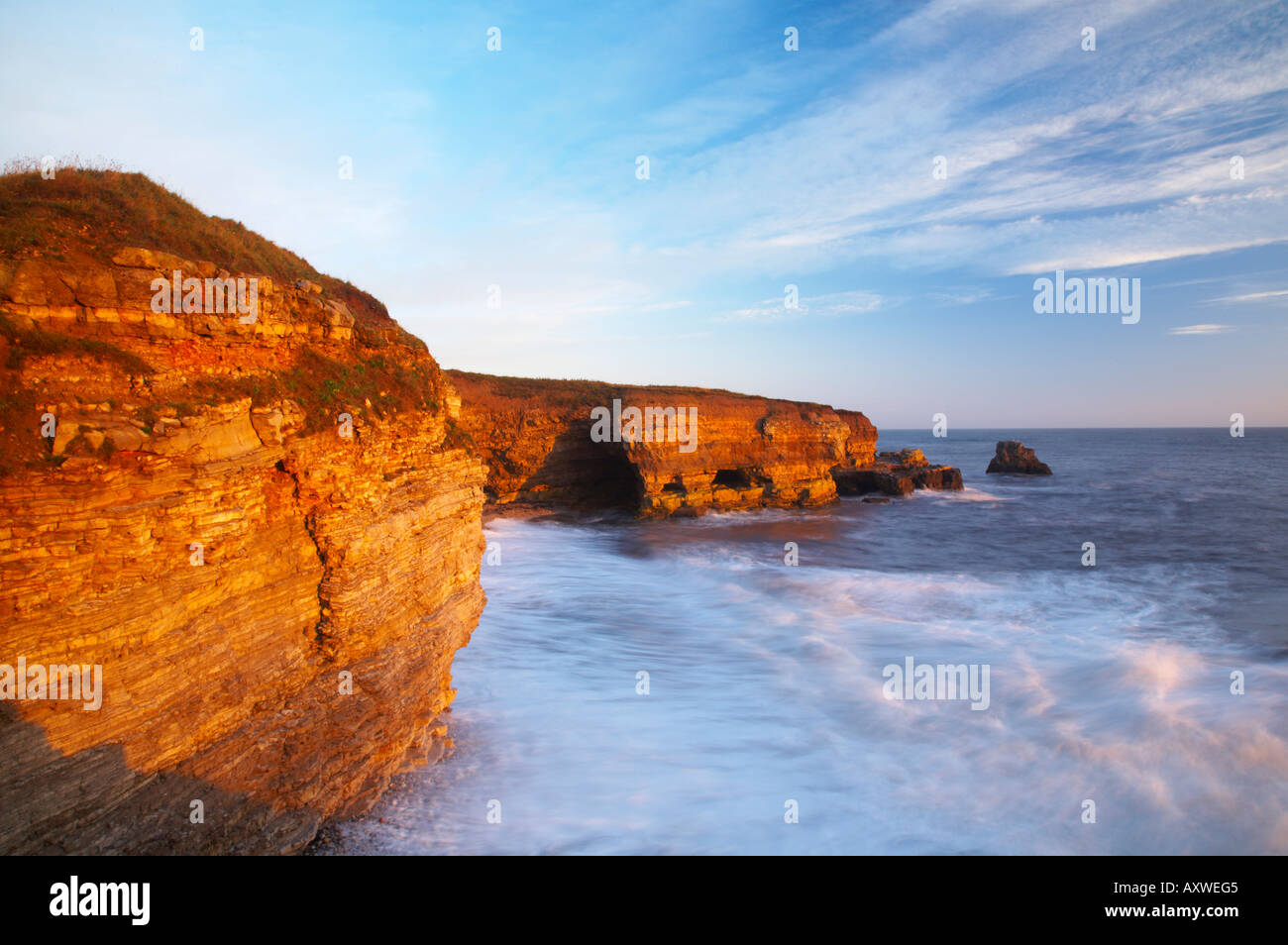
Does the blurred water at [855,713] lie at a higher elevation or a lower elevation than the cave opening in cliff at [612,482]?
lower

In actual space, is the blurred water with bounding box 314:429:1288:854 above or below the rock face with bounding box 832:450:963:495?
below

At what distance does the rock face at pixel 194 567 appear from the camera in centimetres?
377

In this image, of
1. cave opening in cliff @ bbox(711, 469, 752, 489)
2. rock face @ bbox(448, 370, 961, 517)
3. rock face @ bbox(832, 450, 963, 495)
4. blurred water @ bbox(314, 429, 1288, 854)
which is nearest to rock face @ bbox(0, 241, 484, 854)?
blurred water @ bbox(314, 429, 1288, 854)

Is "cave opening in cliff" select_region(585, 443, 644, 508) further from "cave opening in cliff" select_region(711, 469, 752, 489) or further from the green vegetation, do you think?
the green vegetation

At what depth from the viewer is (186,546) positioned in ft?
14.9

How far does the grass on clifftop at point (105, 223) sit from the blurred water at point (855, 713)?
5.29m

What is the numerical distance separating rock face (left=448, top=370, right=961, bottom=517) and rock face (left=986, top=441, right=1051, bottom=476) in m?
25.0

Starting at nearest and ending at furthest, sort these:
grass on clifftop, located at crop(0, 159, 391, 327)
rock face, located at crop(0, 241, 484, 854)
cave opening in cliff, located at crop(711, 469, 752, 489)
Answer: rock face, located at crop(0, 241, 484, 854)
grass on clifftop, located at crop(0, 159, 391, 327)
cave opening in cliff, located at crop(711, 469, 752, 489)

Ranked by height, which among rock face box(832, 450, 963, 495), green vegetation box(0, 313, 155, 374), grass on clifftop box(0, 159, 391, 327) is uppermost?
grass on clifftop box(0, 159, 391, 327)

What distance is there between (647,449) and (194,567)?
2560 cm

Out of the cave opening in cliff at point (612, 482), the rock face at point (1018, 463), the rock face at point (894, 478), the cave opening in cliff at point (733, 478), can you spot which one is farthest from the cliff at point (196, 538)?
the rock face at point (1018, 463)

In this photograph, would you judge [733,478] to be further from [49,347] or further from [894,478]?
[49,347]

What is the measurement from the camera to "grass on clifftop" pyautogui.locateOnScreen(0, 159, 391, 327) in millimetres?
4445

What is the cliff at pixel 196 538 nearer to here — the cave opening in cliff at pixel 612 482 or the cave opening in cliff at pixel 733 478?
the cave opening in cliff at pixel 612 482
